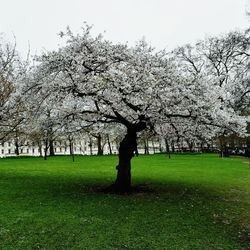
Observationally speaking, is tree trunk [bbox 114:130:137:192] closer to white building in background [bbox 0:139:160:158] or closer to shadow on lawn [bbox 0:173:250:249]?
shadow on lawn [bbox 0:173:250:249]

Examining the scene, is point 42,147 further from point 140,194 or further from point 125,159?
point 140,194

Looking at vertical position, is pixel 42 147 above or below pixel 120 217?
above

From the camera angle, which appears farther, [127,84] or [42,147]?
[42,147]

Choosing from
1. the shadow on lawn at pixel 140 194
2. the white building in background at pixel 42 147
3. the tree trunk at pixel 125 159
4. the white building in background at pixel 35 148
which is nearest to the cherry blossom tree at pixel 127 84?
the tree trunk at pixel 125 159

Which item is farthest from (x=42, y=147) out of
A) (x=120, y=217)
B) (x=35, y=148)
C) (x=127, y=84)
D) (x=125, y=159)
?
(x=120, y=217)

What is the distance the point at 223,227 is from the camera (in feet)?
44.6

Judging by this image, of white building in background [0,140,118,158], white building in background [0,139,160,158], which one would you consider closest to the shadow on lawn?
white building in background [0,139,160,158]

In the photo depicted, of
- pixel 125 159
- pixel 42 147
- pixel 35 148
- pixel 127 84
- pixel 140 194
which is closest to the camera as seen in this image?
pixel 127 84

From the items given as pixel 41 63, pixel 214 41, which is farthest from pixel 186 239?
pixel 214 41

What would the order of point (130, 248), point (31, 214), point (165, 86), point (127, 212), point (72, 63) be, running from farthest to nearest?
point (165, 86) < point (72, 63) < point (127, 212) < point (31, 214) < point (130, 248)

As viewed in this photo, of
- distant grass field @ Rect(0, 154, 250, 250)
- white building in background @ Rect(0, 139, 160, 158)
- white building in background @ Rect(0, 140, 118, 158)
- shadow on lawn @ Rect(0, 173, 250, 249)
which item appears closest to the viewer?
distant grass field @ Rect(0, 154, 250, 250)

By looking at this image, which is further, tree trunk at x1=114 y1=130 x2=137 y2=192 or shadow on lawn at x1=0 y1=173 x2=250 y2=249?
Answer: tree trunk at x1=114 y1=130 x2=137 y2=192

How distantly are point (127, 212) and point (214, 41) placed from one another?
1663 inches

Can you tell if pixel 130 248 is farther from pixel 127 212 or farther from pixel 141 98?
pixel 141 98
